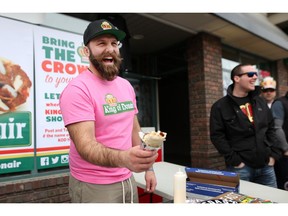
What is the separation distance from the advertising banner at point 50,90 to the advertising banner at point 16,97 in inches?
3.4

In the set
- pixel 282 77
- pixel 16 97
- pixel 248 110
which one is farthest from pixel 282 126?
pixel 282 77

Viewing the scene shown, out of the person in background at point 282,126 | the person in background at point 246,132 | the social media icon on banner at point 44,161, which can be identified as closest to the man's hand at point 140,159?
the person in background at point 246,132

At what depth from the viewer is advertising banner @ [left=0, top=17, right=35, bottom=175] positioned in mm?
2951

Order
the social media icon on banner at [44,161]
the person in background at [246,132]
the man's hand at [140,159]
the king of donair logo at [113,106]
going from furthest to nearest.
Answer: the social media icon on banner at [44,161] < the person in background at [246,132] < the king of donair logo at [113,106] < the man's hand at [140,159]

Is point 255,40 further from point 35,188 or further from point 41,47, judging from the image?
point 35,188

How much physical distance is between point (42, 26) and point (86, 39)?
2009 mm

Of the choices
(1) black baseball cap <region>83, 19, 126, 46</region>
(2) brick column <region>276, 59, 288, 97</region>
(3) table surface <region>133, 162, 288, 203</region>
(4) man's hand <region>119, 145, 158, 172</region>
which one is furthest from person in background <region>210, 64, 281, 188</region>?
(2) brick column <region>276, 59, 288, 97</region>

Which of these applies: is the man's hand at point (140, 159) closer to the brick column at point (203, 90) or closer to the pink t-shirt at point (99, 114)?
the pink t-shirt at point (99, 114)

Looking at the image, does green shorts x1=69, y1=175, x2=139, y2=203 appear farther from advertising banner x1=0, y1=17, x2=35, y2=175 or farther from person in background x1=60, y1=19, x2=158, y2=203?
advertising banner x1=0, y1=17, x2=35, y2=175

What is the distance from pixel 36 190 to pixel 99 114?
88.7 inches

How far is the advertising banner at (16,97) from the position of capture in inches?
116

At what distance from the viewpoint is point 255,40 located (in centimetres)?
623
